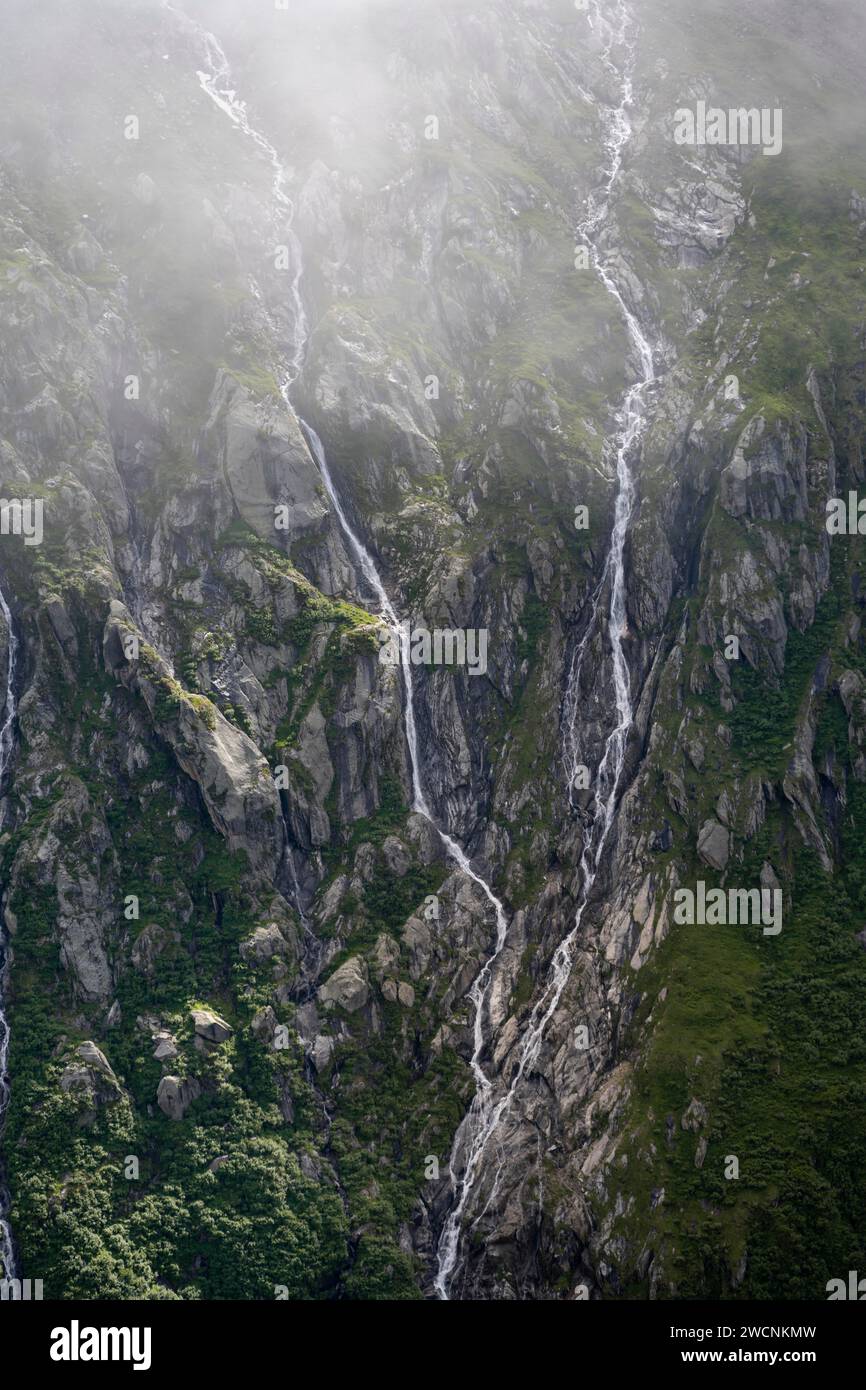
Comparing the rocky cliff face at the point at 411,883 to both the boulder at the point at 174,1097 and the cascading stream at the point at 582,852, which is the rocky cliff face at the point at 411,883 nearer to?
the boulder at the point at 174,1097

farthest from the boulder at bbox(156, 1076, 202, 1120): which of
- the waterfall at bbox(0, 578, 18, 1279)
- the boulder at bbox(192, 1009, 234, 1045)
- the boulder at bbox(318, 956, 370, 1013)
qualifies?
the boulder at bbox(318, 956, 370, 1013)

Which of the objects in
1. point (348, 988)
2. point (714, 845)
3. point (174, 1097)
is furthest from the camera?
point (714, 845)

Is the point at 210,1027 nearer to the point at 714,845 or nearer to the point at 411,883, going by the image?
the point at 411,883

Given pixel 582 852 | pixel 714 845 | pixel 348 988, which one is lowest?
pixel 348 988

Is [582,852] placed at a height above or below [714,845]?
below

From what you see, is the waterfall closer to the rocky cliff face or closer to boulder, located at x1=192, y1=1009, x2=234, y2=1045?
the rocky cliff face

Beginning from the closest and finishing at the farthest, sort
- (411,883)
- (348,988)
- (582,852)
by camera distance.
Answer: (348,988)
(411,883)
(582,852)

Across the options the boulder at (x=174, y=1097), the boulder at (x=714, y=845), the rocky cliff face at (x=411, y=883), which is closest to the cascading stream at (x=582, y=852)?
the rocky cliff face at (x=411, y=883)

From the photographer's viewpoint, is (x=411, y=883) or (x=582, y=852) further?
(x=582, y=852)

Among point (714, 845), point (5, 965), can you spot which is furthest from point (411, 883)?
point (5, 965)
